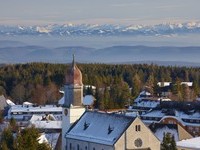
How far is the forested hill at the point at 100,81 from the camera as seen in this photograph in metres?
110

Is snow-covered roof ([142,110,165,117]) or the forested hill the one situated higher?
snow-covered roof ([142,110,165,117])

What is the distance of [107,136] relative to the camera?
170 feet

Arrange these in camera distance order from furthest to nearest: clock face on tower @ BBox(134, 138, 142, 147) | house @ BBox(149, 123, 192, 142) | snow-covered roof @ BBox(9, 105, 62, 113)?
snow-covered roof @ BBox(9, 105, 62, 113)
house @ BBox(149, 123, 192, 142)
clock face on tower @ BBox(134, 138, 142, 147)

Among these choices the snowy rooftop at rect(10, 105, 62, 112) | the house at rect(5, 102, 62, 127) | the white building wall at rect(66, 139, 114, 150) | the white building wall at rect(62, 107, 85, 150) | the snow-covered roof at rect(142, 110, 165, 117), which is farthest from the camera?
the snowy rooftop at rect(10, 105, 62, 112)

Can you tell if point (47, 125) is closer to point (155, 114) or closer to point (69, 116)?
point (155, 114)

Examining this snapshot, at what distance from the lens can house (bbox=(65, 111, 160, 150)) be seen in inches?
1999

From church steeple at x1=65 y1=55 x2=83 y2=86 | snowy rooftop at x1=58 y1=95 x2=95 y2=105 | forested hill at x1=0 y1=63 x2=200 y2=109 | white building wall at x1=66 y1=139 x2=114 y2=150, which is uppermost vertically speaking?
church steeple at x1=65 y1=55 x2=83 y2=86

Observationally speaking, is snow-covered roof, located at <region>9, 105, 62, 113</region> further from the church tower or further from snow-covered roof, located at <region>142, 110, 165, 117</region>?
the church tower

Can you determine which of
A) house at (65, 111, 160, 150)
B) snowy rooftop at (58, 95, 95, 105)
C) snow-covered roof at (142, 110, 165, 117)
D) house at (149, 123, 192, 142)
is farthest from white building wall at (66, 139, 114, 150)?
snowy rooftop at (58, 95, 95, 105)

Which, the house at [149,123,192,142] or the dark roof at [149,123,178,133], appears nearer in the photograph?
the house at [149,123,192,142]

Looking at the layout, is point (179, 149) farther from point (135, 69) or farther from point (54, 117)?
point (135, 69)

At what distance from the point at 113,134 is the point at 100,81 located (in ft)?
258

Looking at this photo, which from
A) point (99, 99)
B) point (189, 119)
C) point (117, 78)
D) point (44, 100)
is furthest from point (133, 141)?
point (117, 78)

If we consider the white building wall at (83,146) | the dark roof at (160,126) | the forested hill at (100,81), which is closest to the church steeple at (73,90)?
the white building wall at (83,146)
